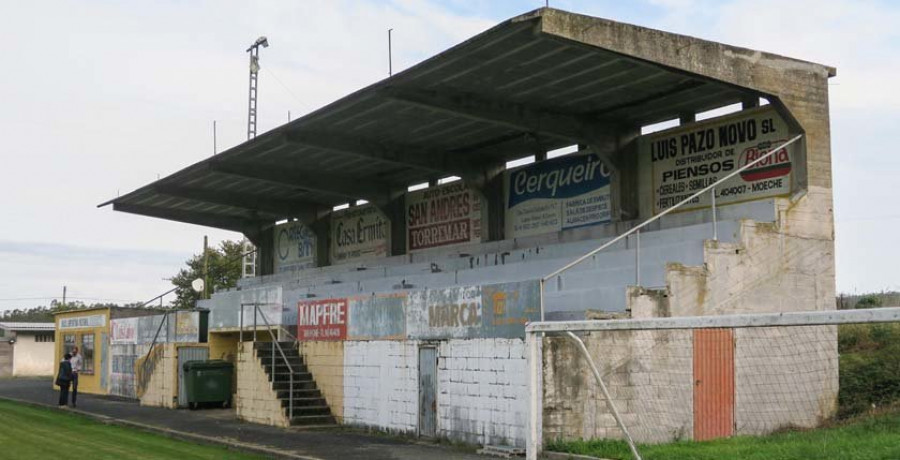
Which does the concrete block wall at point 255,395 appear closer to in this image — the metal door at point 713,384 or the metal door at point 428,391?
the metal door at point 428,391

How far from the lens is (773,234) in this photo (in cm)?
1788

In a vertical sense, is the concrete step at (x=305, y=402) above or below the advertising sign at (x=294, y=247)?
below

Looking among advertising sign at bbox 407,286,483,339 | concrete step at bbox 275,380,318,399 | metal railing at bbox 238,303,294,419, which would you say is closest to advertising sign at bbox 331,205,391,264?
metal railing at bbox 238,303,294,419

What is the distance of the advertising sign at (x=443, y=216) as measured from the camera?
2860 cm

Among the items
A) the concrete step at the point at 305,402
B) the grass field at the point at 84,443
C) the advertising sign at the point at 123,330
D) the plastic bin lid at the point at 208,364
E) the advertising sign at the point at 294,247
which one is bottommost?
the grass field at the point at 84,443

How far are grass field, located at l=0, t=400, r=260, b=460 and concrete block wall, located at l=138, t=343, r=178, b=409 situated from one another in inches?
143

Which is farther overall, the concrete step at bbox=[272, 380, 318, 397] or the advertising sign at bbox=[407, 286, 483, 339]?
the concrete step at bbox=[272, 380, 318, 397]

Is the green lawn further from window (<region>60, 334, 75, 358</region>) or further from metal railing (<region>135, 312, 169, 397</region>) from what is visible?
window (<region>60, 334, 75, 358</region>)

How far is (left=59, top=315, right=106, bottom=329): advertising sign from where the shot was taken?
120ft

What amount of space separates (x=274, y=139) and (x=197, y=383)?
6979 millimetres

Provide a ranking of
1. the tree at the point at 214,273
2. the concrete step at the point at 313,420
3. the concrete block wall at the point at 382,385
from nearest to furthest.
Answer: the concrete block wall at the point at 382,385
the concrete step at the point at 313,420
the tree at the point at 214,273

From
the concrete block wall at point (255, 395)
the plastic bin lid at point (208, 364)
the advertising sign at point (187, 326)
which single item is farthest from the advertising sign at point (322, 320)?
the advertising sign at point (187, 326)

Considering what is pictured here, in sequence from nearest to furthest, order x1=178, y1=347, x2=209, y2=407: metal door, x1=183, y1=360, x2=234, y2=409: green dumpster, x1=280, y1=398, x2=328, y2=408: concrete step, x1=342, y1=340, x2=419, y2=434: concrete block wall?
x1=342, y1=340, x2=419, y2=434: concrete block wall → x1=280, y1=398, x2=328, y2=408: concrete step → x1=183, y1=360, x2=234, y2=409: green dumpster → x1=178, y1=347, x2=209, y2=407: metal door

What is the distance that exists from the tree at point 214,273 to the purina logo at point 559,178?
138 feet
